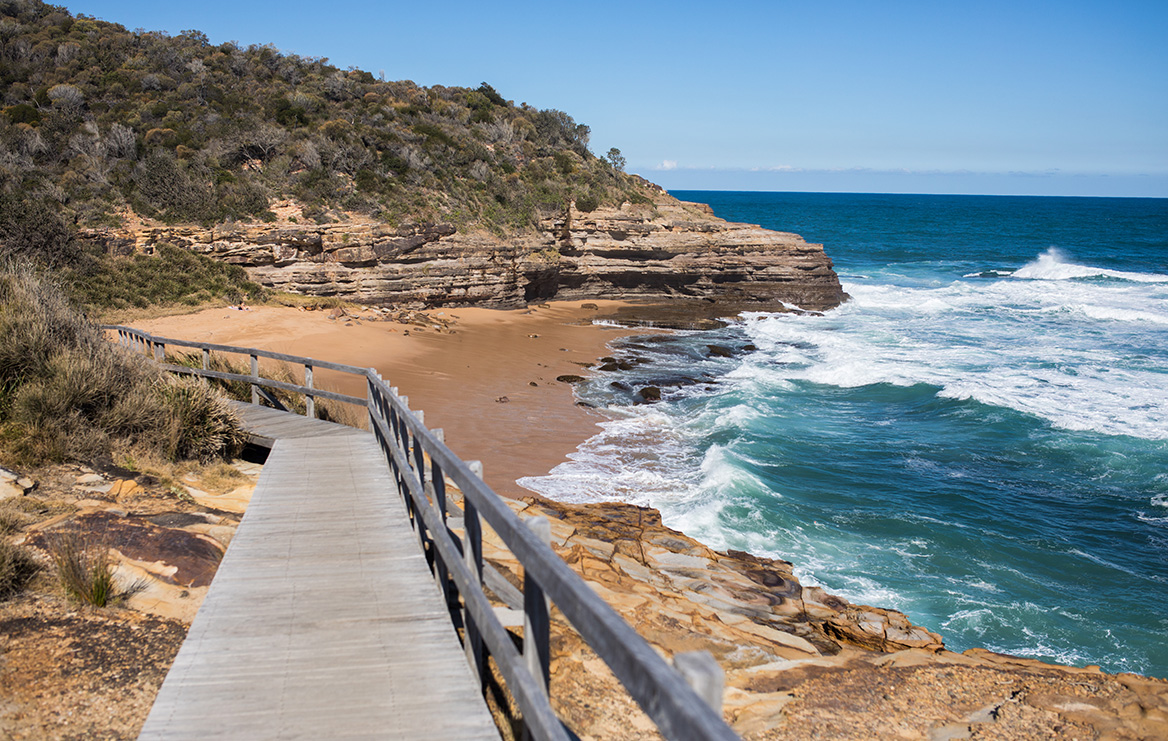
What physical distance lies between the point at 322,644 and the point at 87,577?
68.7 inches

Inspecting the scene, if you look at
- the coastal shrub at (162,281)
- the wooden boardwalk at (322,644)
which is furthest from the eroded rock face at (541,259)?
the wooden boardwalk at (322,644)

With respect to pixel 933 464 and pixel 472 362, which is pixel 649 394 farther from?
pixel 933 464

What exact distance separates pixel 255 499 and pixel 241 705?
3599 millimetres

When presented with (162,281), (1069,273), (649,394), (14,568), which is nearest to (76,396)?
(14,568)

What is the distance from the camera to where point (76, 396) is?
24.5ft

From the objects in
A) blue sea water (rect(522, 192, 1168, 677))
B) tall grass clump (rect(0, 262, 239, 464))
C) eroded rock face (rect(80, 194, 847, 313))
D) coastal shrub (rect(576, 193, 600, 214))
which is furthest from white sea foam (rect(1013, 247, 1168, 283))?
tall grass clump (rect(0, 262, 239, 464))

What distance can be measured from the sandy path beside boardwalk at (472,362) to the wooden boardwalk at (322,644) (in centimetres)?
713

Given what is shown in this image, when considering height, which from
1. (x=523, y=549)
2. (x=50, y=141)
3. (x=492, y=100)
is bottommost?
(x=523, y=549)

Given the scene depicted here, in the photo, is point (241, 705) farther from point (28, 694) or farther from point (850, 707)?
point (850, 707)

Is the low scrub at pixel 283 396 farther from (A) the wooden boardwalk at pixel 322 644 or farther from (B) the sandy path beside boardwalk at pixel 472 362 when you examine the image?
(A) the wooden boardwalk at pixel 322 644

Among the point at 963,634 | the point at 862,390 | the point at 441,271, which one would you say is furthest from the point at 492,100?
the point at 963,634

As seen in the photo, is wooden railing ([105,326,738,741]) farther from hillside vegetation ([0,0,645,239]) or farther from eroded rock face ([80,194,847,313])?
eroded rock face ([80,194,847,313])

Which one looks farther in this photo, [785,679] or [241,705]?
[785,679]

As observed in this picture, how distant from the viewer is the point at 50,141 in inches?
1131
